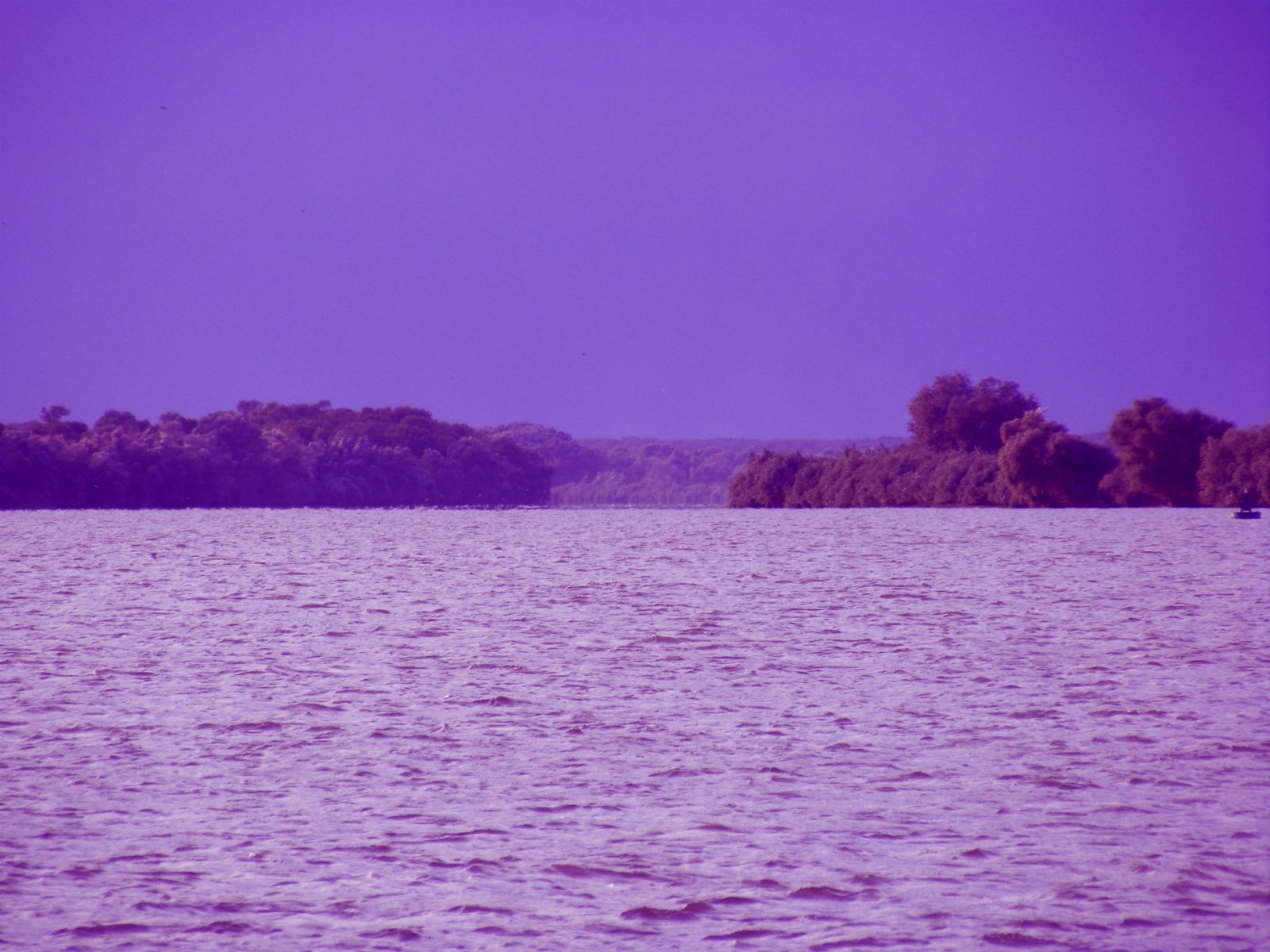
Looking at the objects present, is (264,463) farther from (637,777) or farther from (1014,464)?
(637,777)

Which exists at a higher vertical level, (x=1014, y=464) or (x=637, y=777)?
(x=1014, y=464)

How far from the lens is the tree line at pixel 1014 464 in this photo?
63.6 metres

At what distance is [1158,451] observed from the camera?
65.1m

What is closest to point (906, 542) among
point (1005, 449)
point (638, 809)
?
point (1005, 449)

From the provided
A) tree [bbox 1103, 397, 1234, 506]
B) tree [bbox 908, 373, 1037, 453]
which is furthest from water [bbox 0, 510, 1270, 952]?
tree [bbox 908, 373, 1037, 453]

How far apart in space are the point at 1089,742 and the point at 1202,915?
12.0 feet

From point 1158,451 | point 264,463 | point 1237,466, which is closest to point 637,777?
point 1237,466

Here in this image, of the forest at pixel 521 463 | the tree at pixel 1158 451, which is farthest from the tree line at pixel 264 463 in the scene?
the tree at pixel 1158 451

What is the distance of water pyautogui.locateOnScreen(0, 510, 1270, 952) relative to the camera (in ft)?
18.6

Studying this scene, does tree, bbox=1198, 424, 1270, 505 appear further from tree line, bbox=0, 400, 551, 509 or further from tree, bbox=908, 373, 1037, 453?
tree line, bbox=0, 400, 551, 509

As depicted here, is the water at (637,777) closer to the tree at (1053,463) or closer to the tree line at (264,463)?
the tree at (1053,463)

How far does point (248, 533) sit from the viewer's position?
52656 mm

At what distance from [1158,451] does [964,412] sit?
56.0 feet

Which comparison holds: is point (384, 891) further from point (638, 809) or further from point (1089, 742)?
point (1089, 742)
